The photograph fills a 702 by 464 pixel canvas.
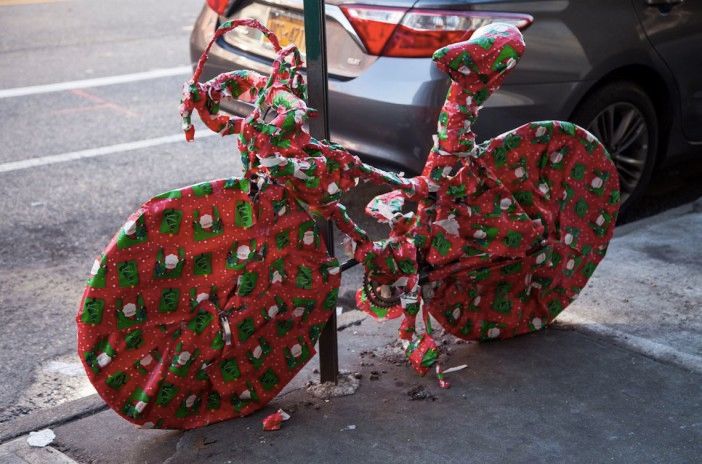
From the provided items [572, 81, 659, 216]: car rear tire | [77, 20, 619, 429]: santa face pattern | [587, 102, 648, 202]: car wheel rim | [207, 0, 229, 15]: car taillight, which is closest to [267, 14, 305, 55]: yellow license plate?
[207, 0, 229, 15]: car taillight

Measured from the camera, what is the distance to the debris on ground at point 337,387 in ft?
11.7

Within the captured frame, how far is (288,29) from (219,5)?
0.66m

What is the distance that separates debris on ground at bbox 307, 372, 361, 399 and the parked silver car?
52.5 inches

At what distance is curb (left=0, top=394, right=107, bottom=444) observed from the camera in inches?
134

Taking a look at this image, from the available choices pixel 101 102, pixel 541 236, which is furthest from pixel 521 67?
pixel 101 102

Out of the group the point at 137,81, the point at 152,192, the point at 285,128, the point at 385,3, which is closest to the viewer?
the point at 285,128

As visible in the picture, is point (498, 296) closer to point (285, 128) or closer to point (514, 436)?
point (514, 436)

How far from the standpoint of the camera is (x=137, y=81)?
8906 millimetres

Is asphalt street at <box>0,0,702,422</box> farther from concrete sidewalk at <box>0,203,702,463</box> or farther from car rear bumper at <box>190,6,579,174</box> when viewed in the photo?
car rear bumper at <box>190,6,579,174</box>

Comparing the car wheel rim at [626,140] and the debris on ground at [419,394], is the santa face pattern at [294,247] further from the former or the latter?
the car wheel rim at [626,140]

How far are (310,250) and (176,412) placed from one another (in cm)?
66

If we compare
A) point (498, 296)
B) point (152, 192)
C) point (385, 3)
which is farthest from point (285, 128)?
point (152, 192)

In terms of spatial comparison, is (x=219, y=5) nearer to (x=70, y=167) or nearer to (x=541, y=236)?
(x=70, y=167)

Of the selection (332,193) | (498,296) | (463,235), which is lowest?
(498,296)
